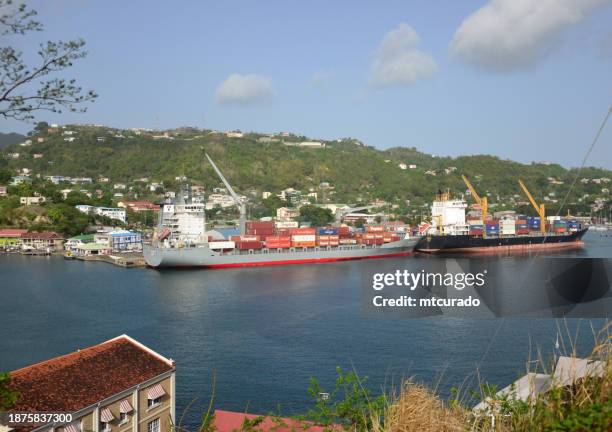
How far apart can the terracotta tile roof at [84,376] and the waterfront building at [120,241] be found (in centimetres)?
1742

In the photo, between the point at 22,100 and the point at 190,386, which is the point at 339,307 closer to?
the point at 190,386

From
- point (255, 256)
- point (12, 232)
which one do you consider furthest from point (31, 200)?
point (255, 256)

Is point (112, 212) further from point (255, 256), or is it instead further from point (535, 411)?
point (535, 411)

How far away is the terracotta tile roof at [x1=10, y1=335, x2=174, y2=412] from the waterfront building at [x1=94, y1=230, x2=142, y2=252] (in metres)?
17.4

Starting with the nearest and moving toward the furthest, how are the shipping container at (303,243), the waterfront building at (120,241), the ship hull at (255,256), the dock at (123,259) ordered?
the ship hull at (255,256), the dock at (123,259), the shipping container at (303,243), the waterfront building at (120,241)

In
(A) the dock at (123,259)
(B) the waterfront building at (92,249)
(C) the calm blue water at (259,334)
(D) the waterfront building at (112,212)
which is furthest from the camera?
(D) the waterfront building at (112,212)

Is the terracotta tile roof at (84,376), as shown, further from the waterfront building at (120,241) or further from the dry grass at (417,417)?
the waterfront building at (120,241)

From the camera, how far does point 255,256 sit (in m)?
17.4

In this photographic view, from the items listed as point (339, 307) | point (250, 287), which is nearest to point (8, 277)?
point (250, 287)

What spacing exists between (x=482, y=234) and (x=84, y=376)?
1971 cm

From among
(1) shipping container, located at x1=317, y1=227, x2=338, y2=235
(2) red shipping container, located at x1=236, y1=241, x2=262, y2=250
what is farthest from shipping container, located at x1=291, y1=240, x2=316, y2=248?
(2) red shipping container, located at x1=236, y1=241, x2=262, y2=250

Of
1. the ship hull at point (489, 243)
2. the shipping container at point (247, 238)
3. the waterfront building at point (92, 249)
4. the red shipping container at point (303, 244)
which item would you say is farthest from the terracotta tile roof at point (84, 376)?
the ship hull at point (489, 243)

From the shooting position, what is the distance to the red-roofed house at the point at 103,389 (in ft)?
12.0

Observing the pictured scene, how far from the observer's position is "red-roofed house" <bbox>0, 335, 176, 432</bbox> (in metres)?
3.65
